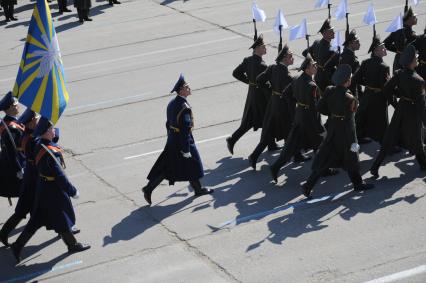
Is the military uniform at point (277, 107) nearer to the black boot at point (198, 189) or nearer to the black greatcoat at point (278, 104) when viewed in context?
the black greatcoat at point (278, 104)

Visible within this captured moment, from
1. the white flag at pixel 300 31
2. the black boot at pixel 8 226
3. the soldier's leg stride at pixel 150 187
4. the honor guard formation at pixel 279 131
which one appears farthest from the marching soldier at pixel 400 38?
the black boot at pixel 8 226

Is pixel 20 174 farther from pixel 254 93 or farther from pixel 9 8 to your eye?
pixel 9 8

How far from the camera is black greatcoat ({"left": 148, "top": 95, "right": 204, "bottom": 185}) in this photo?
11727 mm

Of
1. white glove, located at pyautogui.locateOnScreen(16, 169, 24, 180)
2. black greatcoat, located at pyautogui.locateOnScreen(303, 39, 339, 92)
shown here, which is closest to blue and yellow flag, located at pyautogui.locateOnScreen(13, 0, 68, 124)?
white glove, located at pyautogui.locateOnScreen(16, 169, 24, 180)

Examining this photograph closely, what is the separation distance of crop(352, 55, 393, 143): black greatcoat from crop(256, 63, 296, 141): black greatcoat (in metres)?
1.10

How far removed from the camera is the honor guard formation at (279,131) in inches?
417

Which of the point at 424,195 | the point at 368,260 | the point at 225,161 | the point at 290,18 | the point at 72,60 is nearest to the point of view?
the point at 368,260

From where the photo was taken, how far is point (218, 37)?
21.5m

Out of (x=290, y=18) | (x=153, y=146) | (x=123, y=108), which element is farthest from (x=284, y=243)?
(x=290, y=18)

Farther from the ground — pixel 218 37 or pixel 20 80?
pixel 20 80

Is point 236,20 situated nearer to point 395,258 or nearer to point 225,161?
point 225,161

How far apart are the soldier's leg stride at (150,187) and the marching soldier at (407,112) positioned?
114 inches

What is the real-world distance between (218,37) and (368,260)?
1223cm

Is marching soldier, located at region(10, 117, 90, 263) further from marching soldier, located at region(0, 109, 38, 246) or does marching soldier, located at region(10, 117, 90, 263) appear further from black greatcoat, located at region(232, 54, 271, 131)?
black greatcoat, located at region(232, 54, 271, 131)
